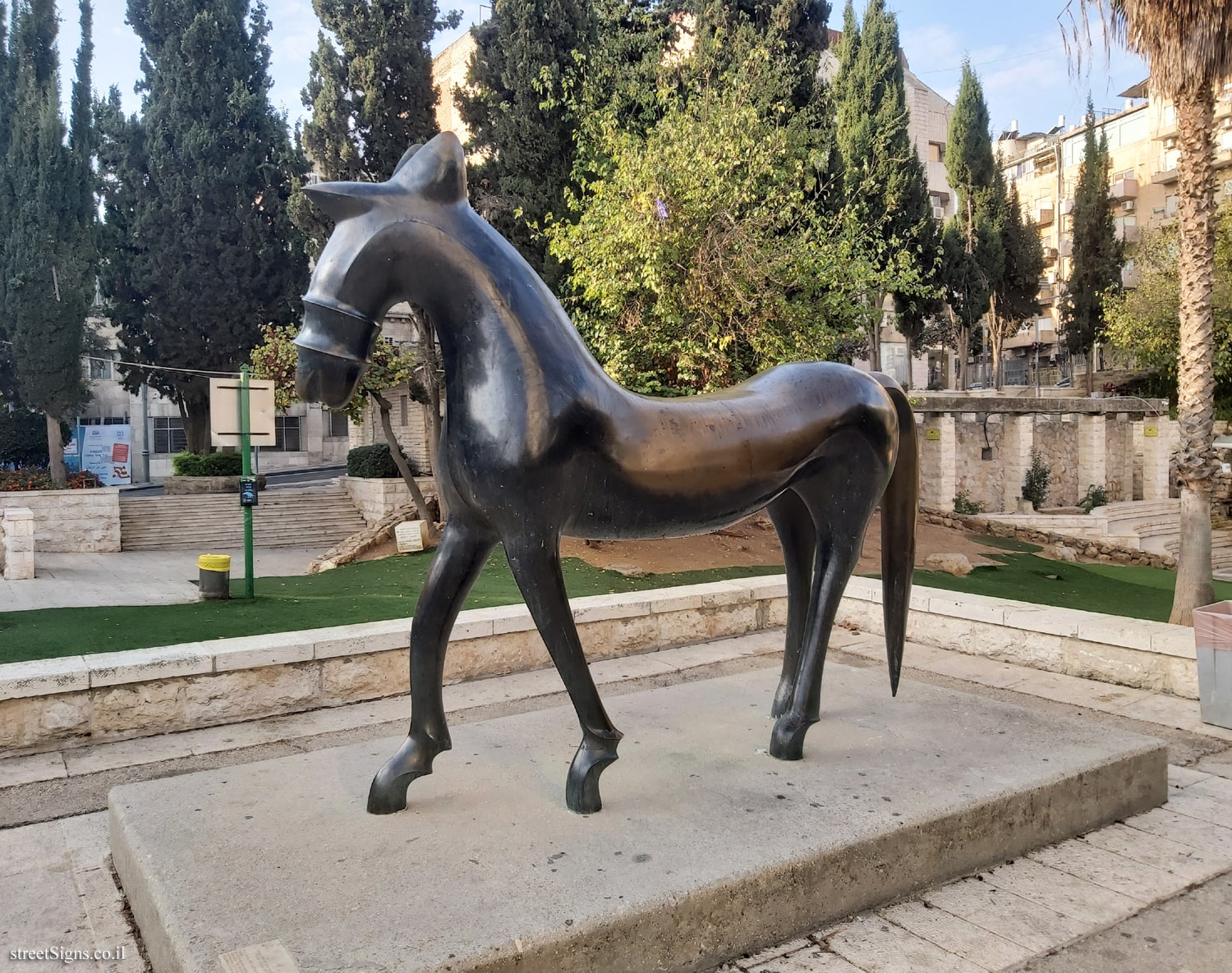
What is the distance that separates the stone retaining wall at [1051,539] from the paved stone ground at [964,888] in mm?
14709

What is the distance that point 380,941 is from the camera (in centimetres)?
236

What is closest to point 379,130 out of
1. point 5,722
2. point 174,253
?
point 174,253

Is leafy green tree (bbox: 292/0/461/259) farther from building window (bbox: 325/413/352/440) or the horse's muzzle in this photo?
building window (bbox: 325/413/352/440)

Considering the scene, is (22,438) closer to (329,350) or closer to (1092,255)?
(329,350)

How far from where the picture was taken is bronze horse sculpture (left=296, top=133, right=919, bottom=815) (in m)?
3.07

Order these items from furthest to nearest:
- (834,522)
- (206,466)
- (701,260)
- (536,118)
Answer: (206,466)
(536,118)
(701,260)
(834,522)

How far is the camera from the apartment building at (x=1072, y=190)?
1583 inches

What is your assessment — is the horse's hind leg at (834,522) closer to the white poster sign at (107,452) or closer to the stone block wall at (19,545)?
the stone block wall at (19,545)

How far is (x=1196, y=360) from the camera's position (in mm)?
9492

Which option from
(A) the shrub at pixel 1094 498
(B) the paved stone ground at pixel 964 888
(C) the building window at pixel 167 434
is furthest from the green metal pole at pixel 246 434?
(C) the building window at pixel 167 434

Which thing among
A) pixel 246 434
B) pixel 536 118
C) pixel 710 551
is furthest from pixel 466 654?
pixel 536 118

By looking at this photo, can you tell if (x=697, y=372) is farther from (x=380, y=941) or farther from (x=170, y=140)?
(x=170, y=140)

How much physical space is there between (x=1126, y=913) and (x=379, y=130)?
18.1 metres

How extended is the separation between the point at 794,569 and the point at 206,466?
21440 millimetres
